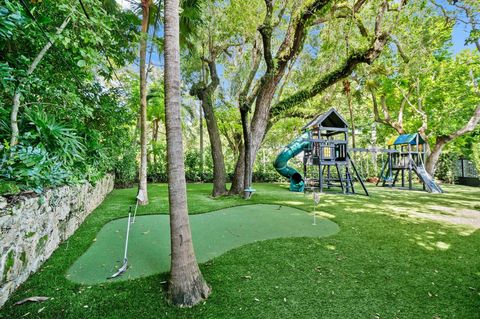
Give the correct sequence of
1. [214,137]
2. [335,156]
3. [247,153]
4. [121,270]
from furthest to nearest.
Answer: [335,156] < [214,137] < [247,153] < [121,270]

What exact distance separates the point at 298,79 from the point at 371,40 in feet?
15.8

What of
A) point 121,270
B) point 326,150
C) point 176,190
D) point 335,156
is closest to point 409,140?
point 335,156

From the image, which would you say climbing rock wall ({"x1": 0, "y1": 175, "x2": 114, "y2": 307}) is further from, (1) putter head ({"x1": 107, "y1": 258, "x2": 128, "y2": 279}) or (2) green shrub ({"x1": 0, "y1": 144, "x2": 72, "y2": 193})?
(1) putter head ({"x1": 107, "y1": 258, "x2": 128, "y2": 279})

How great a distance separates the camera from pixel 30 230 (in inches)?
106

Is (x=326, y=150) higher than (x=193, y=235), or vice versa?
(x=326, y=150)

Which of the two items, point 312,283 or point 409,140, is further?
point 409,140

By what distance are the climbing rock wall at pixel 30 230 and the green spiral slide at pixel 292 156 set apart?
8867 mm

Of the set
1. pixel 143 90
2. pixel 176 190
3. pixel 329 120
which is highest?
pixel 143 90

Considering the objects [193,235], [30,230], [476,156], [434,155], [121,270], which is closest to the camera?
[30,230]

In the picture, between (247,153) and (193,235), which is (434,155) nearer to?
(247,153)

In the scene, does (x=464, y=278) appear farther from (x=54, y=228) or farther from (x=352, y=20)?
(x=352, y=20)

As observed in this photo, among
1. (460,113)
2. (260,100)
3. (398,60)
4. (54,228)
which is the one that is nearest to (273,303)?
(54,228)

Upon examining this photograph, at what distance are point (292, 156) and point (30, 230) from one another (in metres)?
10.5

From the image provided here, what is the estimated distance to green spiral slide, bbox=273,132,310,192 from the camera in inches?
429
